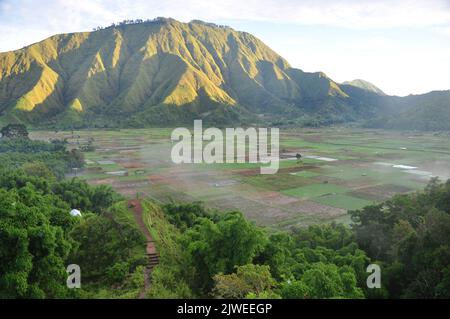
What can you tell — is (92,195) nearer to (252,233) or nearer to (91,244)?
(91,244)

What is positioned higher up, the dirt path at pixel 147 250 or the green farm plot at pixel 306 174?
the dirt path at pixel 147 250

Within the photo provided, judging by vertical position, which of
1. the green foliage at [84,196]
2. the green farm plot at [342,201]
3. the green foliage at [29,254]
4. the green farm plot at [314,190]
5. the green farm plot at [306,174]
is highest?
the green foliage at [29,254]

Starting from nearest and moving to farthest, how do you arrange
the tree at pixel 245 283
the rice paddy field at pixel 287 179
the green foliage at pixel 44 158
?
the tree at pixel 245 283 < the rice paddy field at pixel 287 179 < the green foliage at pixel 44 158

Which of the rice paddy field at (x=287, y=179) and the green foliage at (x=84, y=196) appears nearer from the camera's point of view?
the green foliage at (x=84, y=196)

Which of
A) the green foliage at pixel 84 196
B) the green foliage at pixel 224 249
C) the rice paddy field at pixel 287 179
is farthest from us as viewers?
the rice paddy field at pixel 287 179

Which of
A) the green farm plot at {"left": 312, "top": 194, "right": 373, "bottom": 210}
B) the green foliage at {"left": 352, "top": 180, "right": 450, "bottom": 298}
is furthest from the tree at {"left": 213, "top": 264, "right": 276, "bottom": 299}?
the green farm plot at {"left": 312, "top": 194, "right": 373, "bottom": 210}

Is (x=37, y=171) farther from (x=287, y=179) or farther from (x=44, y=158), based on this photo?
(x=287, y=179)

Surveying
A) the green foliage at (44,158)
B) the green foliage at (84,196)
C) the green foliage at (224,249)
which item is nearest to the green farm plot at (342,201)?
the green foliage at (84,196)

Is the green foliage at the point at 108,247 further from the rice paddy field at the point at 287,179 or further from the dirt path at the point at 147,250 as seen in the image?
the rice paddy field at the point at 287,179
